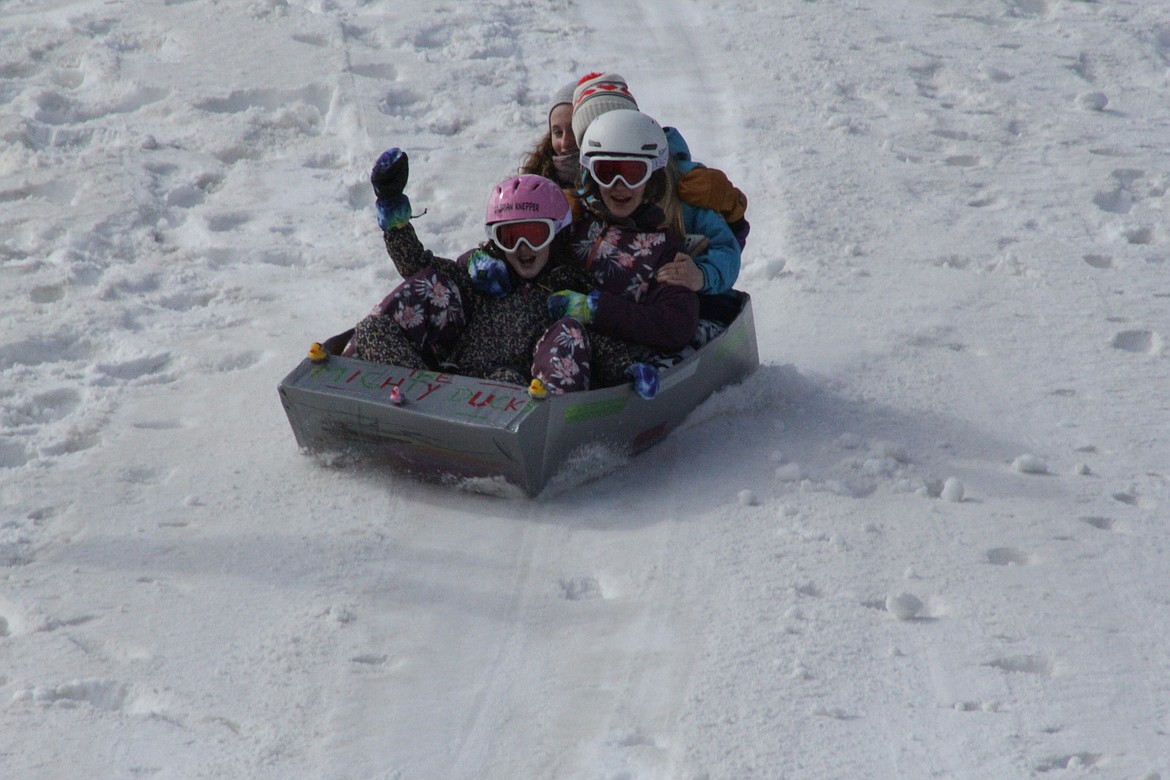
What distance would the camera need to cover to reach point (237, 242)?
6.46 m

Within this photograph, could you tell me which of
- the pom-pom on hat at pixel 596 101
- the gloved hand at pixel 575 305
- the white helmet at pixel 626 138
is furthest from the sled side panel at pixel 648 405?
the pom-pom on hat at pixel 596 101

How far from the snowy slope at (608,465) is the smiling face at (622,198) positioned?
786 millimetres

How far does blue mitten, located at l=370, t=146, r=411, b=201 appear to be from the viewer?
4363mm

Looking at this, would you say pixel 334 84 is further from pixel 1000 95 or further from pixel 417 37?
pixel 1000 95

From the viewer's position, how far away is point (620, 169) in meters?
4.51

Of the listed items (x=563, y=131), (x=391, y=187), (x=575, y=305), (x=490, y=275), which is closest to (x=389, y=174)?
(x=391, y=187)

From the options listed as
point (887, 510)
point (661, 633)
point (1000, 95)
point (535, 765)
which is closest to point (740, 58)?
point (1000, 95)

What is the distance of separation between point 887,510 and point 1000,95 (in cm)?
478

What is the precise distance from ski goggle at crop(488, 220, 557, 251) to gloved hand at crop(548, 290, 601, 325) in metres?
0.18

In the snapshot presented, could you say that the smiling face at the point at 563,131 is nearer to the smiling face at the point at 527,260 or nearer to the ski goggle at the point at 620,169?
the ski goggle at the point at 620,169

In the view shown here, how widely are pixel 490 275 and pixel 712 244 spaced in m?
0.86

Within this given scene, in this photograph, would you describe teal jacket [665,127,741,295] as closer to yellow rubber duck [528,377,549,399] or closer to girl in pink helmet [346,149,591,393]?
girl in pink helmet [346,149,591,393]

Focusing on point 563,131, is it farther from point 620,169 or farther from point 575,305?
point 575,305

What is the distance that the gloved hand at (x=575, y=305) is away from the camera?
4.32 meters
